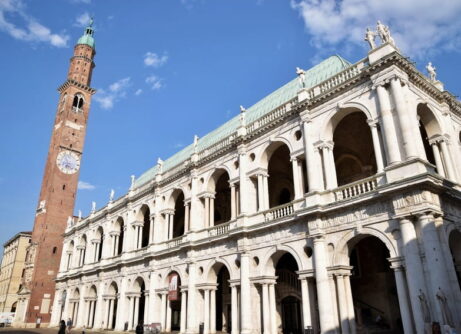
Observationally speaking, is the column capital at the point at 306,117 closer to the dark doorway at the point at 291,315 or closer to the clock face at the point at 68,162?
the dark doorway at the point at 291,315

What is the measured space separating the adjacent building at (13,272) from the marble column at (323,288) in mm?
62230

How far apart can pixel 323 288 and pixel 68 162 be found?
46035 millimetres

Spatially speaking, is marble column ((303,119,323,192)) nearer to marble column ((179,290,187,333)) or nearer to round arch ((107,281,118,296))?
marble column ((179,290,187,333))

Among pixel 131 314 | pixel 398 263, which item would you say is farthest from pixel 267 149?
pixel 131 314

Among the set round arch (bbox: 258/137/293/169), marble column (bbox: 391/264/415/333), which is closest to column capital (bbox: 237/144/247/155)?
round arch (bbox: 258/137/293/169)

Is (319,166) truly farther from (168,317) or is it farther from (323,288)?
(168,317)

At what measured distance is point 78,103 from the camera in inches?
2249

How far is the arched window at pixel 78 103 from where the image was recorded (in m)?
56.6

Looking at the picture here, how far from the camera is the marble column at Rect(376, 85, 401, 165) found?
645 inches

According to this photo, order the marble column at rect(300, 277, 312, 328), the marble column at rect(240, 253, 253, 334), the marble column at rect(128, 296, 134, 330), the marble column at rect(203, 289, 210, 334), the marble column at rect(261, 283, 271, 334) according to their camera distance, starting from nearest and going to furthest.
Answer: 1. the marble column at rect(300, 277, 312, 328)
2. the marble column at rect(261, 283, 271, 334)
3. the marble column at rect(240, 253, 253, 334)
4. the marble column at rect(203, 289, 210, 334)
5. the marble column at rect(128, 296, 134, 330)

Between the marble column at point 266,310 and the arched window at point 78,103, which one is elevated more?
the arched window at point 78,103

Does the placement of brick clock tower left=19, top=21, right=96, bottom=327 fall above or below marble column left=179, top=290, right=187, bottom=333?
above

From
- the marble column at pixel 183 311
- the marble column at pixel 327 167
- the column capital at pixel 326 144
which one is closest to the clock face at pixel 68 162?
the marble column at pixel 183 311

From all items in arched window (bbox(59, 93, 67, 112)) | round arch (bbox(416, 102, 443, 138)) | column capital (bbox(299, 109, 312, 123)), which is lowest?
round arch (bbox(416, 102, 443, 138))
